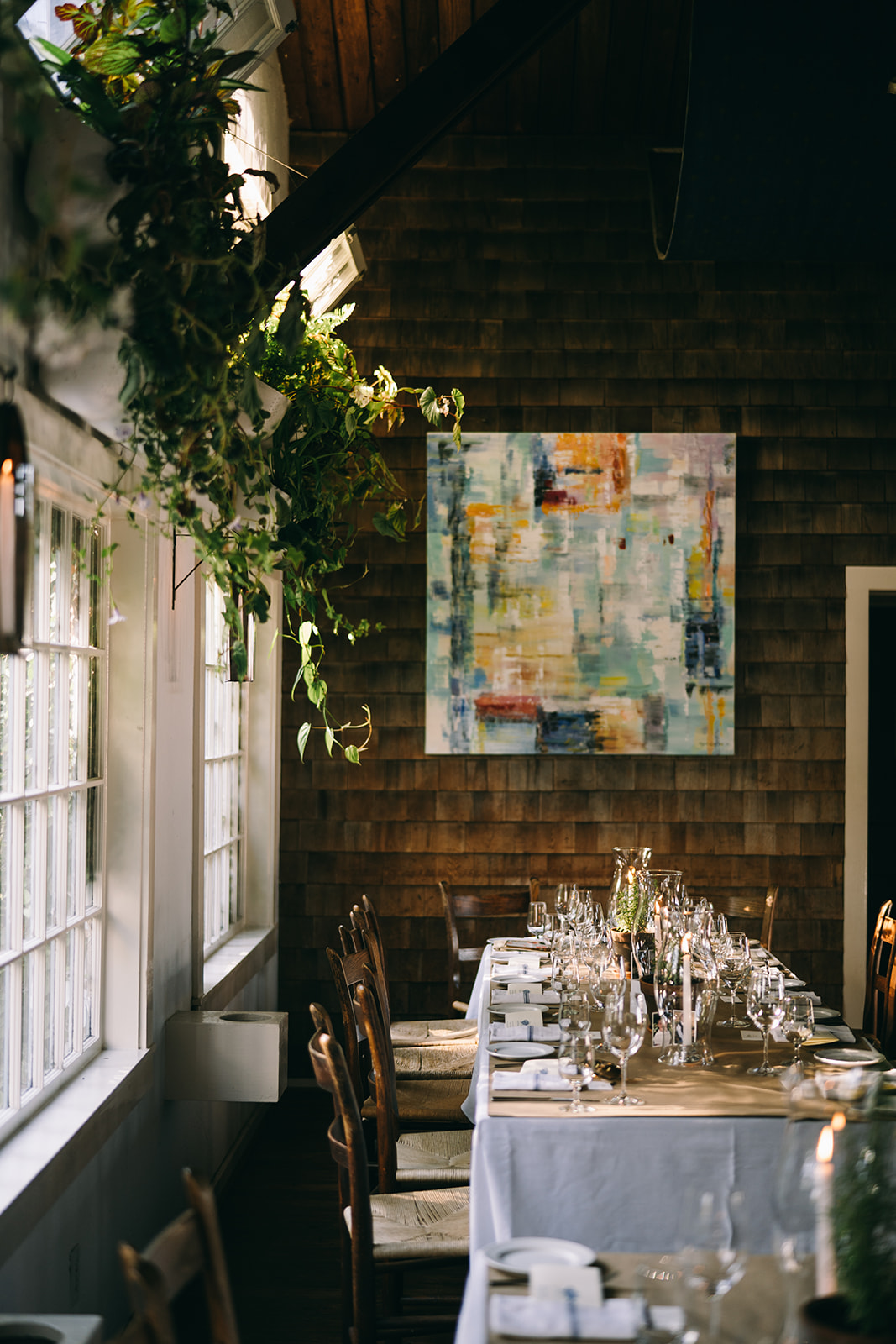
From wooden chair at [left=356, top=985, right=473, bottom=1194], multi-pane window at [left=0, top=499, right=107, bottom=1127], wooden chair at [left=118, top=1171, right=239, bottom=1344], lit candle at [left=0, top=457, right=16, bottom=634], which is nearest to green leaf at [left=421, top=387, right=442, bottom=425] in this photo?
multi-pane window at [left=0, top=499, right=107, bottom=1127]

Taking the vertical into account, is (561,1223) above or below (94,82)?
below

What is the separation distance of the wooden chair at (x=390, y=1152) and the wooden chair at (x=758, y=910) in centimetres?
209

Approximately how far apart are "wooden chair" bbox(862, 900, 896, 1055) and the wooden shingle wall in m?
1.02

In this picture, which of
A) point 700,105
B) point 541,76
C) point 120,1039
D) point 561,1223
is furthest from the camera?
point 541,76

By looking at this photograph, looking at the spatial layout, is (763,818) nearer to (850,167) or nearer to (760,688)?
(760,688)

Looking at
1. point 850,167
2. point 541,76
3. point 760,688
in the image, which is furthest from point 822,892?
point 541,76

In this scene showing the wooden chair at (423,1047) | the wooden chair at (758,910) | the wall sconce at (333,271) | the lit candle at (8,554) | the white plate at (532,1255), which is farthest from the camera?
the wooden chair at (758,910)

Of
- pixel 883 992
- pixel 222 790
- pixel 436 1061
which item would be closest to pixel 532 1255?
pixel 436 1061

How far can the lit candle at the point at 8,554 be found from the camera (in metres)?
1.60

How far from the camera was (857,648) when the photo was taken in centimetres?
535

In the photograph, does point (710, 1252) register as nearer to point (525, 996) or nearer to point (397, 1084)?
point (525, 996)

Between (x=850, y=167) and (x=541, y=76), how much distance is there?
1449 millimetres

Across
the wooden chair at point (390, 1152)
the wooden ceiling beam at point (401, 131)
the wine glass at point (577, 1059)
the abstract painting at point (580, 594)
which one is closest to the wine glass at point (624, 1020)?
the wine glass at point (577, 1059)

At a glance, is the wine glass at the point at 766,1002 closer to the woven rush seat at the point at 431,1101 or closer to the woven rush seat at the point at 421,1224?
the woven rush seat at the point at 421,1224
